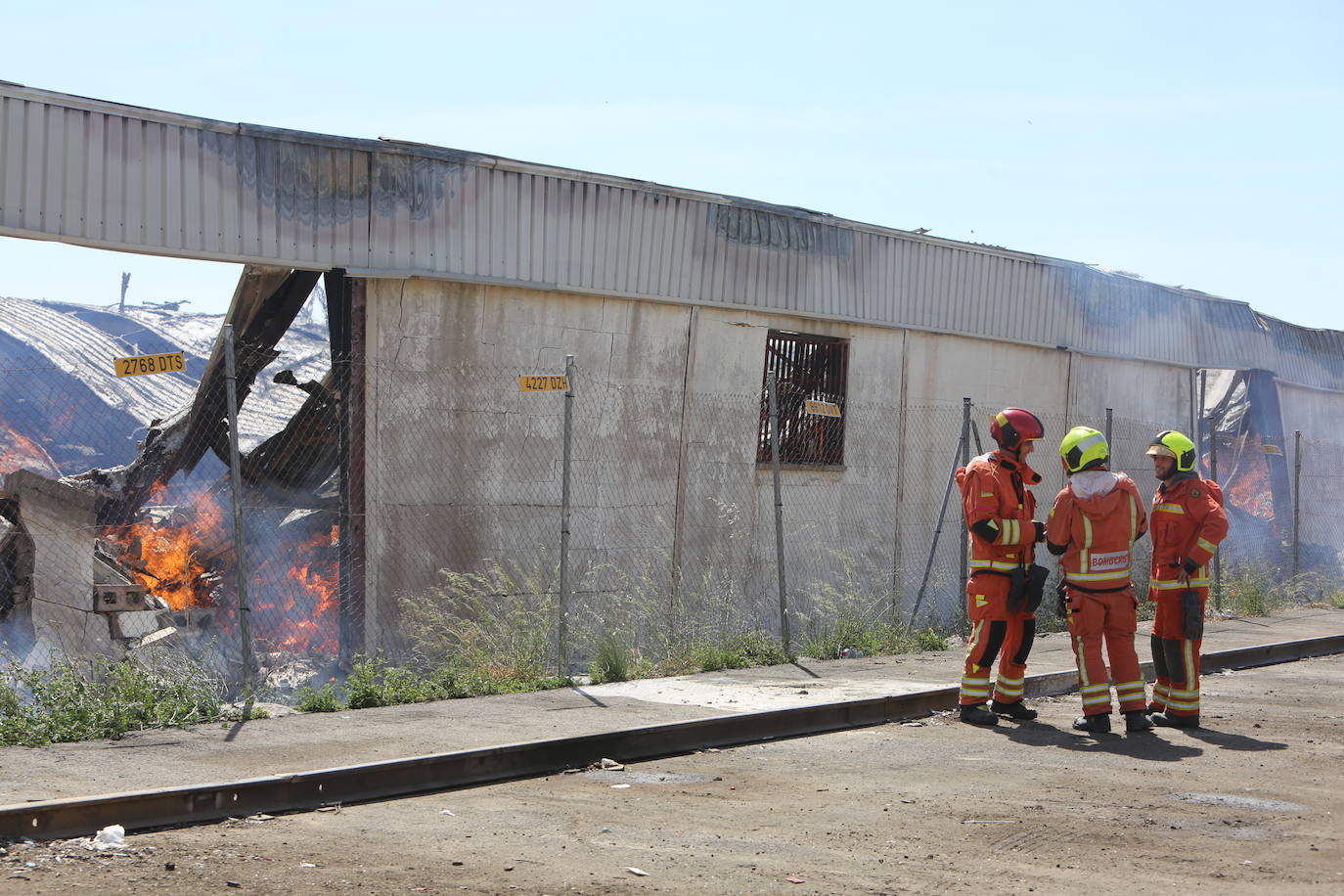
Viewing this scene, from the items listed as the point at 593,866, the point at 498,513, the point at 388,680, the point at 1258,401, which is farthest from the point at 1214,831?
the point at 1258,401

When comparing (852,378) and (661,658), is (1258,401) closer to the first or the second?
(852,378)

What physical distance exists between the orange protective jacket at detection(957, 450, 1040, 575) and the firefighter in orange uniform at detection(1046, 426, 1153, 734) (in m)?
0.21

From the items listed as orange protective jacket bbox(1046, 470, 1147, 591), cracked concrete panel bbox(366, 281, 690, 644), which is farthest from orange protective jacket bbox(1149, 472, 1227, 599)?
cracked concrete panel bbox(366, 281, 690, 644)

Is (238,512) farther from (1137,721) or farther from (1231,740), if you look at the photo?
(1231,740)

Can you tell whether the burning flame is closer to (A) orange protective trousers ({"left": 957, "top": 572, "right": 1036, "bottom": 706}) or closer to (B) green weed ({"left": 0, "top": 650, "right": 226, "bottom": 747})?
(B) green weed ({"left": 0, "top": 650, "right": 226, "bottom": 747})

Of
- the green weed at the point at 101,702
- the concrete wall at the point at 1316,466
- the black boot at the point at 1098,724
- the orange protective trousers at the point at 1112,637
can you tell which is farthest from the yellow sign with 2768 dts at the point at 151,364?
the concrete wall at the point at 1316,466

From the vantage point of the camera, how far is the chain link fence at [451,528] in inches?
422

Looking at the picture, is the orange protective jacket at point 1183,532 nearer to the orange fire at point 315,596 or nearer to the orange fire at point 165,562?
the orange fire at point 315,596

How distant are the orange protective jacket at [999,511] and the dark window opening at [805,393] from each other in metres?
5.42

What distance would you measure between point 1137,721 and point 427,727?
14.8 feet

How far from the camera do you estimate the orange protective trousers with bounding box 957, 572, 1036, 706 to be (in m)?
8.72

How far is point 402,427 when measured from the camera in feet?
37.2

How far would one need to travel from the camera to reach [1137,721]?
863cm

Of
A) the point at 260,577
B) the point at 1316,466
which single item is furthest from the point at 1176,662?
the point at 1316,466
